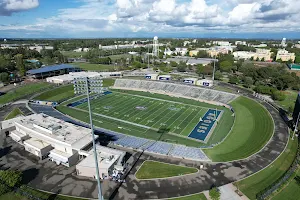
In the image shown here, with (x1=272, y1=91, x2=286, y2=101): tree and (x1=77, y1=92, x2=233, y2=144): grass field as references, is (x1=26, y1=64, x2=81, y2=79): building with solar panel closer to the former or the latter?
(x1=77, y1=92, x2=233, y2=144): grass field

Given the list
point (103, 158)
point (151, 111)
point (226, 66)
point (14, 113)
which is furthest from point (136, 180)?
point (226, 66)

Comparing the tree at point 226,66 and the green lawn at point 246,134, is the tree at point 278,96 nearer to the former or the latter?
the green lawn at point 246,134

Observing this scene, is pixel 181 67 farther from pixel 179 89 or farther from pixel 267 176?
pixel 267 176

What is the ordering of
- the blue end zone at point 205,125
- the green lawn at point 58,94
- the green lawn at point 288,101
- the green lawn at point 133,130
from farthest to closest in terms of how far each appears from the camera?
1. the green lawn at point 58,94
2. the green lawn at point 288,101
3. the blue end zone at point 205,125
4. the green lawn at point 133,130

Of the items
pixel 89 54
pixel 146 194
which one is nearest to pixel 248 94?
pixel 146 194

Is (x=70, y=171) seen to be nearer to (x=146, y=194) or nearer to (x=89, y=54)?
(x=146, y=194)

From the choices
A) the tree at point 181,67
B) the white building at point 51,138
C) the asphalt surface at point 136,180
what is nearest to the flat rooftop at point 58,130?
the white building at point 51,138
